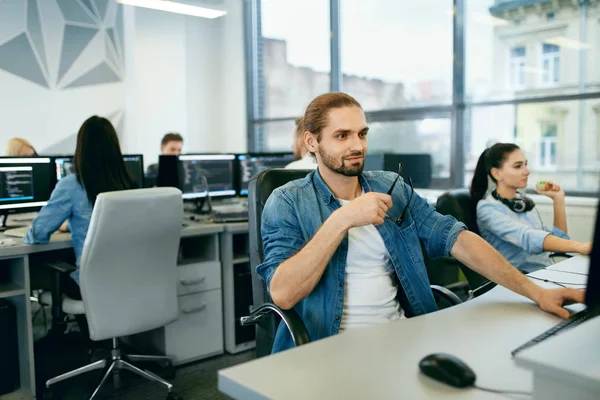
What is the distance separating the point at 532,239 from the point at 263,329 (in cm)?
124

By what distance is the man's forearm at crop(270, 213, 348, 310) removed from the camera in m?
1.52

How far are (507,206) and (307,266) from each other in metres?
1.48

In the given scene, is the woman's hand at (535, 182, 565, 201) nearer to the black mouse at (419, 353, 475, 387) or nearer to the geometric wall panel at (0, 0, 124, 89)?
the black mouse at (419, 353, 475, 387)

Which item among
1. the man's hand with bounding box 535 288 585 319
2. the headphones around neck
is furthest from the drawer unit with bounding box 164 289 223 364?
the man's hand with bounding box 535 288 585 319

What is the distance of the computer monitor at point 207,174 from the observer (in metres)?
3.92

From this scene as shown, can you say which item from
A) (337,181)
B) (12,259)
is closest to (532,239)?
(337,181)

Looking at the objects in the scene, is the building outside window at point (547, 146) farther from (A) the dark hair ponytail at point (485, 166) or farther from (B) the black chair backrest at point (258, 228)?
(B) the black chair backrest at point (258, 228)

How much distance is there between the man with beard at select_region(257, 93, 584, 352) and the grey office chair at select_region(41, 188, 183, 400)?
1.00 meters

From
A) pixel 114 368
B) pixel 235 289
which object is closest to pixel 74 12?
pixel 235 289

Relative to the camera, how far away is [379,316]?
1634 mm

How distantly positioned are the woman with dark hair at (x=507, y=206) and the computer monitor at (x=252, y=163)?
1820 millimetres

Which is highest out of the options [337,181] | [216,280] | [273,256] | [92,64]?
[92,64]

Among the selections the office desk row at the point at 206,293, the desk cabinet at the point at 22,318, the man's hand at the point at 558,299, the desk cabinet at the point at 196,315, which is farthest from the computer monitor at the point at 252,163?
the man's hand at the point at 558,299

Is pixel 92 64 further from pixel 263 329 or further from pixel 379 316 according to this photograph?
pixel 379 316
